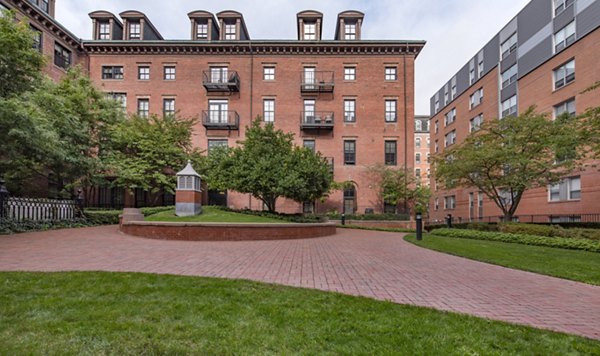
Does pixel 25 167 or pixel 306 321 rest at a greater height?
pixel 25 167

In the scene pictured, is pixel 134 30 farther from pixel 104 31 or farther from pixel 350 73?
pixel 350 73

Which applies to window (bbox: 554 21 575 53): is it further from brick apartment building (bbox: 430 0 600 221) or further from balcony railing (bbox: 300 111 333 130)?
balcony railing (bbox: 300 111 333 130)

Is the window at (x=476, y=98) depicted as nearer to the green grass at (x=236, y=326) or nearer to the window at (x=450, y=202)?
the window at (x=450, y=202)

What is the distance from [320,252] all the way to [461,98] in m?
36.9

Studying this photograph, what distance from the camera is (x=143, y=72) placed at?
28203 mm

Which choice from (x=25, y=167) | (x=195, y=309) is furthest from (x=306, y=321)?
(x=25, y=167)

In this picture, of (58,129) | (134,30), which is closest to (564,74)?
(58,129)

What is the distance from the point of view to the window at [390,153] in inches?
1089

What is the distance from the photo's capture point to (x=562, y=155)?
47.1ft

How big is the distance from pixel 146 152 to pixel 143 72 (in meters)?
9.64

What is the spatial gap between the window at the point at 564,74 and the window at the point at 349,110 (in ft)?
49.9

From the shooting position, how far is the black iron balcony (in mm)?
27391

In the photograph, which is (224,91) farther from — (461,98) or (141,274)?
(461,98)

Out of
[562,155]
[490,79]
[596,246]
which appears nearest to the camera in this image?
[596,246]
